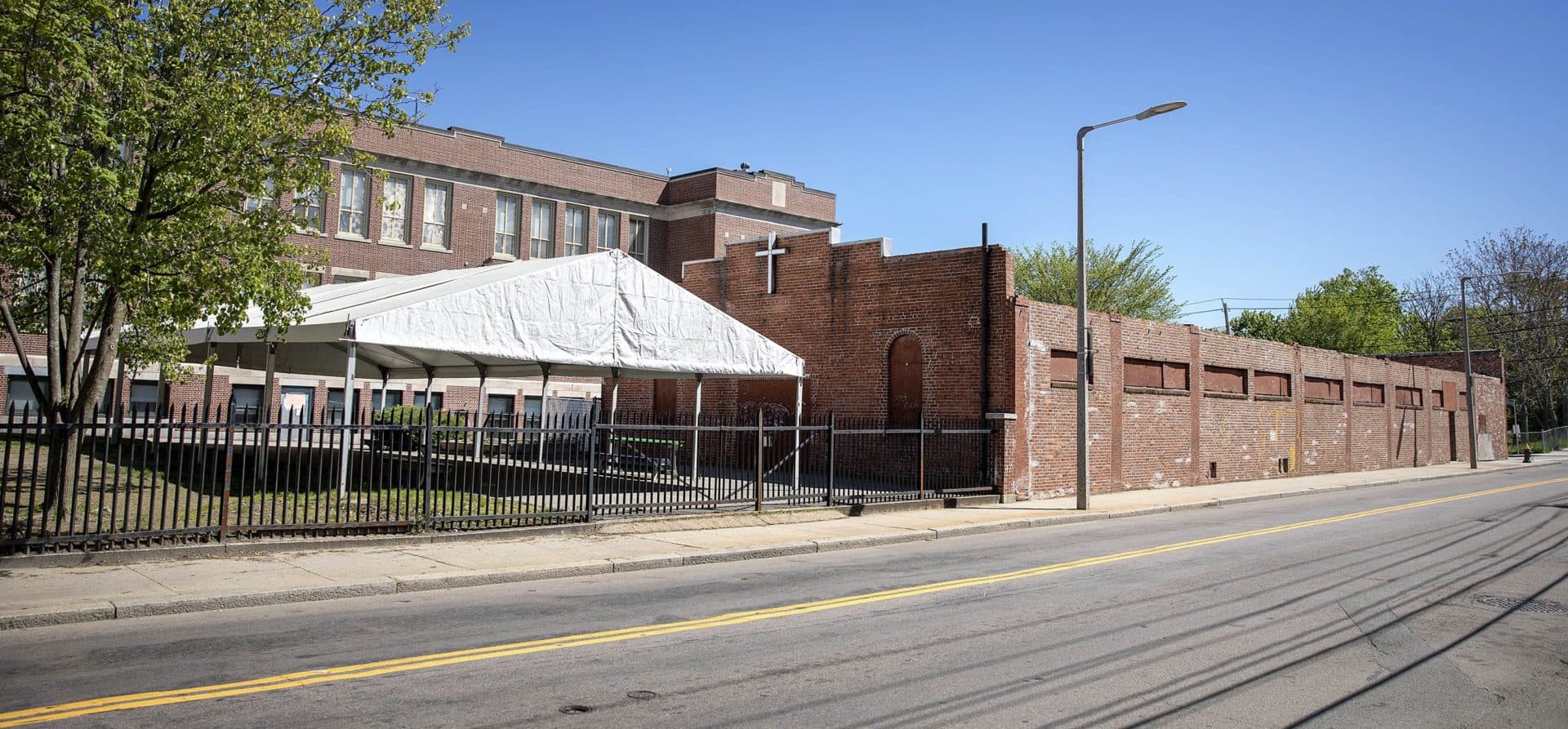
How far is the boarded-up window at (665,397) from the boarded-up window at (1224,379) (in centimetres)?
1494

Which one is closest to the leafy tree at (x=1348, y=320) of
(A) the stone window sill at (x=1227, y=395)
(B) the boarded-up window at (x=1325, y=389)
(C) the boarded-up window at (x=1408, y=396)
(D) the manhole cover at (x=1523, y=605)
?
(C) the boarded-up window at (x=1408, y=396)

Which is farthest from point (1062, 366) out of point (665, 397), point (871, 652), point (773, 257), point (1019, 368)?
point (871, 652)

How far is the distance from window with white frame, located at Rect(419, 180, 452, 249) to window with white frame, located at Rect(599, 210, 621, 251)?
7.14 metres

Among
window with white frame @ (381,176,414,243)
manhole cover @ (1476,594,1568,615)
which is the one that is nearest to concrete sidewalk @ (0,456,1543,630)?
manhole cover @ (1476,594,1568,615)

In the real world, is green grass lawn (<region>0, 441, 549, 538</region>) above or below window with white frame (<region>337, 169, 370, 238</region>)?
below

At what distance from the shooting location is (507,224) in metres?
41.2

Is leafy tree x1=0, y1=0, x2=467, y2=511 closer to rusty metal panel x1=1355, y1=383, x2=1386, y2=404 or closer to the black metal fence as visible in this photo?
the black metal fence

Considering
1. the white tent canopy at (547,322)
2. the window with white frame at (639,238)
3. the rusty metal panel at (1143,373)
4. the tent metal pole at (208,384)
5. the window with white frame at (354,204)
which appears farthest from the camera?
the window with white frame at (639,238)

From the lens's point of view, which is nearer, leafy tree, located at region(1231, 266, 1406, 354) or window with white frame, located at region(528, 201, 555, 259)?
window with white frame, located at region(528, 201, 555, 259)

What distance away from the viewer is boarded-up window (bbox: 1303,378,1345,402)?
34.2 metres

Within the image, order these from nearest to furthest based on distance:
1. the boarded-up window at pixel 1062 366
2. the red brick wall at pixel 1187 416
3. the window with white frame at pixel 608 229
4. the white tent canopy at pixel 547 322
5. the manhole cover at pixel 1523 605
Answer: the manhole cover at pixel 1523 605 → the white tent canopy at pixel 547 322 → the red brick wall at pixel 1187 416 → the boarded-up window at pixel 1062 366 → the window with white frame at pixel 608 229

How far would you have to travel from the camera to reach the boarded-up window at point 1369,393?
124ft

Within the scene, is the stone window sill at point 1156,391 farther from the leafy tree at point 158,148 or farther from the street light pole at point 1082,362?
the leafy tree at point 158,148

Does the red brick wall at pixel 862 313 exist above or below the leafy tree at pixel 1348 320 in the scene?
below
